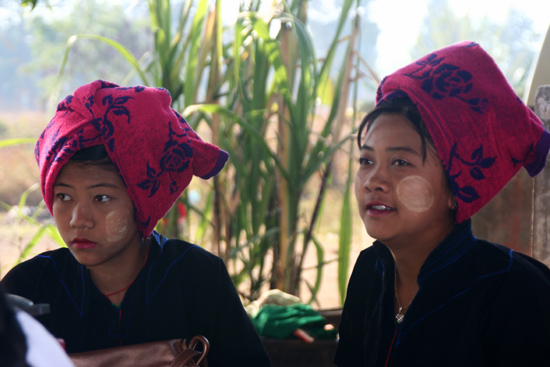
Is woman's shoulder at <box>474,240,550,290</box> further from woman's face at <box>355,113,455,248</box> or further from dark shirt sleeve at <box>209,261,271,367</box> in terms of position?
dark shirt sleeve at <box>209,261,271,367</box>

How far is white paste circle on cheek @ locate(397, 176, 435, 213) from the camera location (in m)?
1.36

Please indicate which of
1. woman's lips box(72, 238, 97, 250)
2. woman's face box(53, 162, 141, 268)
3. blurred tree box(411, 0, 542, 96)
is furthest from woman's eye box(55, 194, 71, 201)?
blurred tree box(411, 0, 542, 96)

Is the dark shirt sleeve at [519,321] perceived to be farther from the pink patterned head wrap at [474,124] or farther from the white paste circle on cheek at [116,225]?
the white paste circle on cheek at [116,225]

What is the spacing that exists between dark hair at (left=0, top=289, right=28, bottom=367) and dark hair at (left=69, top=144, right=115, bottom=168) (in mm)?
981

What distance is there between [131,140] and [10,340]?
99cm

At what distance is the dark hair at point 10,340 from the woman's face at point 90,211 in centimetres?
94

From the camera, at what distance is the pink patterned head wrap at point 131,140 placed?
1.42m

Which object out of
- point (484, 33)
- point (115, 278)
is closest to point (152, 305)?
point (115, 278)

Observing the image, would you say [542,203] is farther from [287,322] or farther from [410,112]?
[287,322]

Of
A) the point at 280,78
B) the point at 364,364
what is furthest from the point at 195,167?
the point at 280,78

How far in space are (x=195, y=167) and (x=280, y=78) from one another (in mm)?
838

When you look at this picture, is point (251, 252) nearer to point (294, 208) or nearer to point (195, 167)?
point (294, 208)

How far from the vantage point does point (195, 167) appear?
156 centimetres

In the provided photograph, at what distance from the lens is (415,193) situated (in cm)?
136
